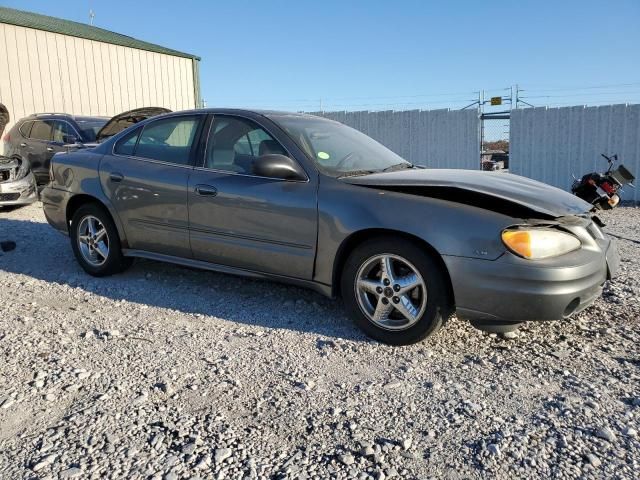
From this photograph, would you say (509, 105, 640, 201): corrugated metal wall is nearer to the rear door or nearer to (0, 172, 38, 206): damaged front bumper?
the rear door

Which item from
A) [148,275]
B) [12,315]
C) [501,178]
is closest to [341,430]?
[501,178]

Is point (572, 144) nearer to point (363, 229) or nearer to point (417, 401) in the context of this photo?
point (363, 229)

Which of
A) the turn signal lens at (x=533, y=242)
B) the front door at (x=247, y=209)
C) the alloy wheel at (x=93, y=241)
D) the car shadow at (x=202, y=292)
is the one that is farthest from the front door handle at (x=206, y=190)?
the turn signal lens at (x=533, y=242)

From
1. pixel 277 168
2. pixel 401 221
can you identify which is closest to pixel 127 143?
pixel 277 168

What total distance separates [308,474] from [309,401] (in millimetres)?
618

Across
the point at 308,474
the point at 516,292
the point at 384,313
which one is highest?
the point at 516,292

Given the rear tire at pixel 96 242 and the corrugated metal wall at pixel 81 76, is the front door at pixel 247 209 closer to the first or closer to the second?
the rear tire at pixel 96 242

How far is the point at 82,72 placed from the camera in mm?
15125

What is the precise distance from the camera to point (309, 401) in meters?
2.87

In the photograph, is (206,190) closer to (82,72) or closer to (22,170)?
(22,170)

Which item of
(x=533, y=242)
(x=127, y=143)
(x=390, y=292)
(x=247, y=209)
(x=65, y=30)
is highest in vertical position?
(x=65, y=30)

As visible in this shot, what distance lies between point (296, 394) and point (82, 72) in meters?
14.7

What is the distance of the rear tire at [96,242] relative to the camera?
509 cm

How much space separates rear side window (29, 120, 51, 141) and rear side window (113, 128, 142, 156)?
255 inches
